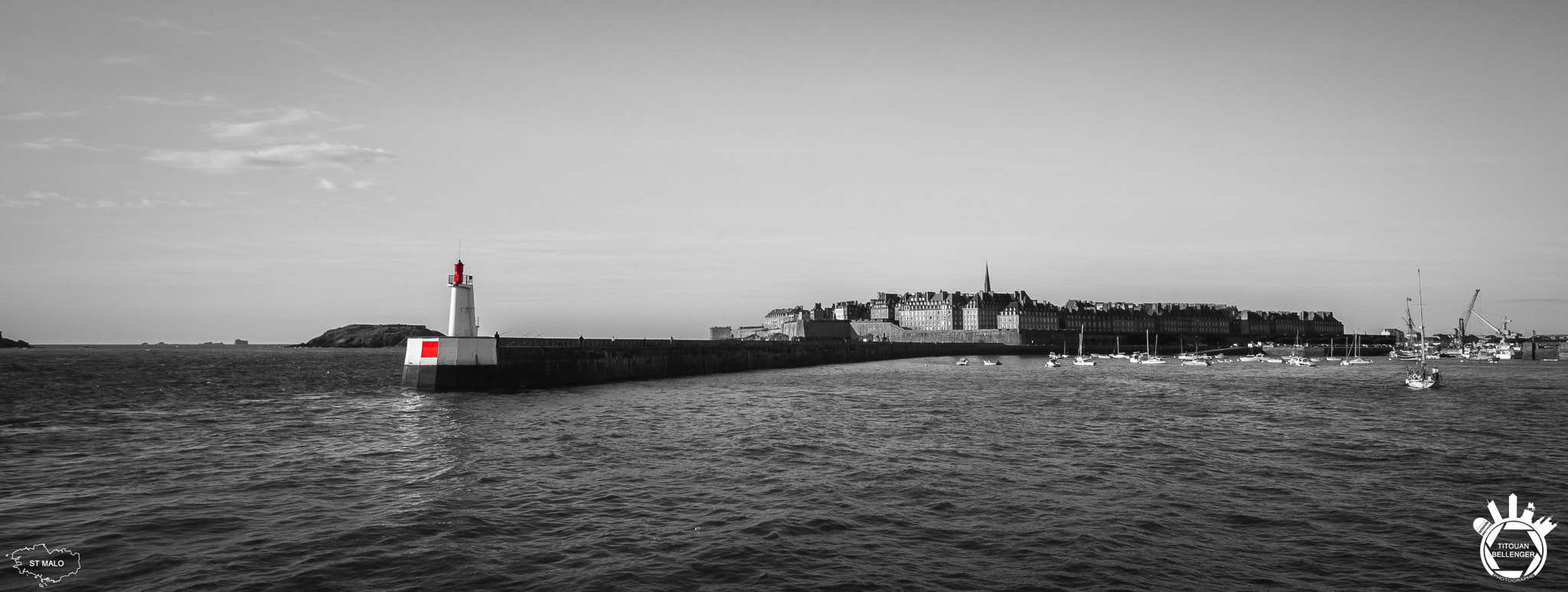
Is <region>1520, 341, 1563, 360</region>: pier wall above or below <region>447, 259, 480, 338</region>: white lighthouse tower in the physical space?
below

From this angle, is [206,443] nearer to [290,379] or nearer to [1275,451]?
[1275,451]

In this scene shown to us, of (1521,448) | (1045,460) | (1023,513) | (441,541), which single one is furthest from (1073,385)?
(441,541)

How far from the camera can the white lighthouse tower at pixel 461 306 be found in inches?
1746

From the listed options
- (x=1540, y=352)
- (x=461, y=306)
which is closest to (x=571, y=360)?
(x=461, y=306)
